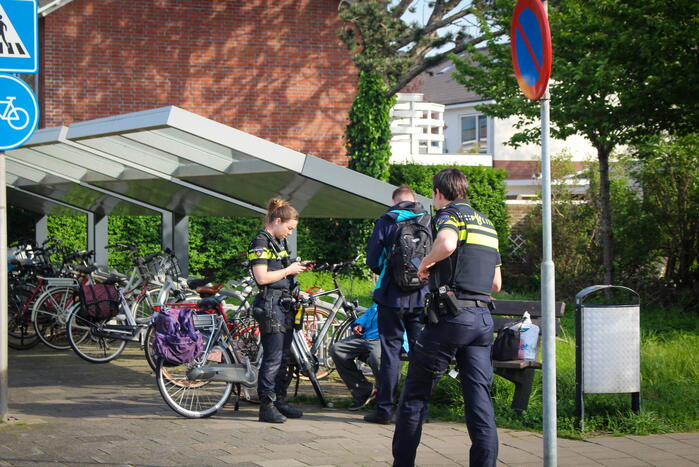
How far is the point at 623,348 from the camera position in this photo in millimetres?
6785

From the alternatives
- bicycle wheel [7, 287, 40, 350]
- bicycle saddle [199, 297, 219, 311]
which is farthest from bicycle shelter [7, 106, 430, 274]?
bicycle wheel [7, 287, 40, 350]

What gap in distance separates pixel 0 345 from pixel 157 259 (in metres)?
4.20

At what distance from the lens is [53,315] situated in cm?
1137

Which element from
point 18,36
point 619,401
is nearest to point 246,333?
point 18,36

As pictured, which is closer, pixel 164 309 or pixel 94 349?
pixel 164 309

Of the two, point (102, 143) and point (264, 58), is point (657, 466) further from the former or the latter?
point (264, 58)

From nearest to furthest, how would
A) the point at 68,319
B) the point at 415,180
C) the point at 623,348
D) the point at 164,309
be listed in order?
the point at 623,348 < the point at 164,309 < the point at 68,319 < the point at 415,180

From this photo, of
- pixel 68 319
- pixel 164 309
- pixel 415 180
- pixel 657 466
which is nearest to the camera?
pixel 657 466

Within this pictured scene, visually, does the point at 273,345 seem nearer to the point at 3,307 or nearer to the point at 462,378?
the point at 3,307

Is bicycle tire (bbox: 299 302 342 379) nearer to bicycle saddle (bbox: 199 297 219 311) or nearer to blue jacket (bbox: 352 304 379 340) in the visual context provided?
blue jacket (bbox: 352 304 379 340)

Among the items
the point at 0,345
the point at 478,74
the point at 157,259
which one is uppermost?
the point at 478,74

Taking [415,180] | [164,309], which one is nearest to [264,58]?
[415,180]

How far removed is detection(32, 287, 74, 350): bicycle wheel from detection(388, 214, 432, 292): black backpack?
586 cm

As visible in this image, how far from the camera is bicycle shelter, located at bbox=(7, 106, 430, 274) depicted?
320 inches
